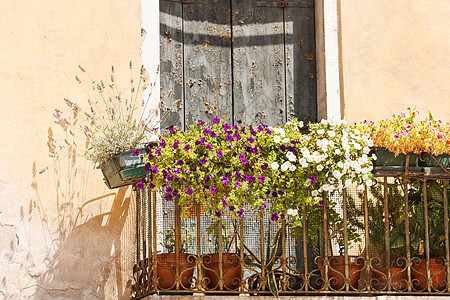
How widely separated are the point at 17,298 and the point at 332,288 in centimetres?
202

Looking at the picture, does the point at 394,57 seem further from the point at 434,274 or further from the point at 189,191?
the point at 189,191

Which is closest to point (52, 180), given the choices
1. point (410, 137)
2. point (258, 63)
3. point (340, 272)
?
point (258, 63)

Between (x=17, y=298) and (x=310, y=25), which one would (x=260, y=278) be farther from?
(x=310, y=25)

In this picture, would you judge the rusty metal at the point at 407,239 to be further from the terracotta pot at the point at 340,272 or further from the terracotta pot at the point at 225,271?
the terracotta pot at the point at 225,271

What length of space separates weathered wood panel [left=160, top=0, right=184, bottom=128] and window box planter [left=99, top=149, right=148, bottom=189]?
37.6 inches

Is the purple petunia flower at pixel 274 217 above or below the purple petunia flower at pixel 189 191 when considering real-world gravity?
below

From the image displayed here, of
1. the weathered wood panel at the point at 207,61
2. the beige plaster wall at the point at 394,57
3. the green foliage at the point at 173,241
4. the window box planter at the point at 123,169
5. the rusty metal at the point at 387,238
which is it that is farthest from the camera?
the weathered wood panel at the point at 207,61

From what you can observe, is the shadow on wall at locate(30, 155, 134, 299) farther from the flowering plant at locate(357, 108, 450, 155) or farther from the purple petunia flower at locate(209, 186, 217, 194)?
the flowering plant at locate(357, 108, 450, 155)

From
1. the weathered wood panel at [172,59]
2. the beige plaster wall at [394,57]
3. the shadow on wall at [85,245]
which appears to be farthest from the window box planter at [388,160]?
the shadow on wall at [85,245]

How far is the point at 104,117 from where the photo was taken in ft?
18.0

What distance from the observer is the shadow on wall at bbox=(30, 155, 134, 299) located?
17.1 ft

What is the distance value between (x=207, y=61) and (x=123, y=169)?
1.47m

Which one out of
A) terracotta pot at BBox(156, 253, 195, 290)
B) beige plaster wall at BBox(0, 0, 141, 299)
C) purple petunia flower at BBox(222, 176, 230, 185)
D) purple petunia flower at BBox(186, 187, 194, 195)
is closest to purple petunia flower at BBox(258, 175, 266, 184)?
purple petunia flower at BBox(222, 176, 230, 185)

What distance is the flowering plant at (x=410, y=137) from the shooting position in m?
4.91
